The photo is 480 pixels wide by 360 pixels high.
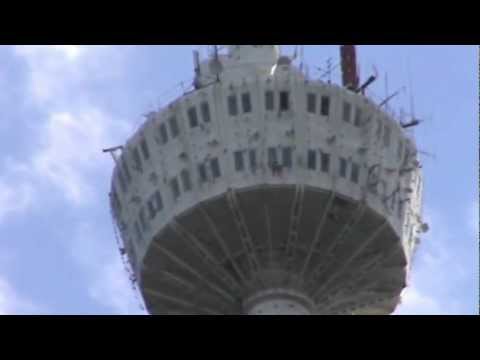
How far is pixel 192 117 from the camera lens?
65188 mm

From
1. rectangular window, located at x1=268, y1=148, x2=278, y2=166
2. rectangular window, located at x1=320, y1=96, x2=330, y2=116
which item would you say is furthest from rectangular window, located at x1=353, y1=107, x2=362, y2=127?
rectangular window, located at x1=268, y1=148, x2=278, y2=166

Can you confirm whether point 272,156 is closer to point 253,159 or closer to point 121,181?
point 253,159

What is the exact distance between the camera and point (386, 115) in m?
66.9

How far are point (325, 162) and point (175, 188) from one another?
8131mm

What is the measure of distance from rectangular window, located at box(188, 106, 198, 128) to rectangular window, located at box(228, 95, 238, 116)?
1885 millimetres

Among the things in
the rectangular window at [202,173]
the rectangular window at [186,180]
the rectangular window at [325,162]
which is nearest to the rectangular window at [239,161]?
the rectangular window at [202,173]

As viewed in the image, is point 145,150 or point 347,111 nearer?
point 347,111

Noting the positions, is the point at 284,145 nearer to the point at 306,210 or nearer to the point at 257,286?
the point at 306,210

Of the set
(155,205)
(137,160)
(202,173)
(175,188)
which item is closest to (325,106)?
(202,173)

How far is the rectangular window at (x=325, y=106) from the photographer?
65.2 meters

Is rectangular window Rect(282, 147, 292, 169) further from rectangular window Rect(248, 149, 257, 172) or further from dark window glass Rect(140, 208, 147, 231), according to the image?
dark window glass Rect(140, 208, 147, 231)
